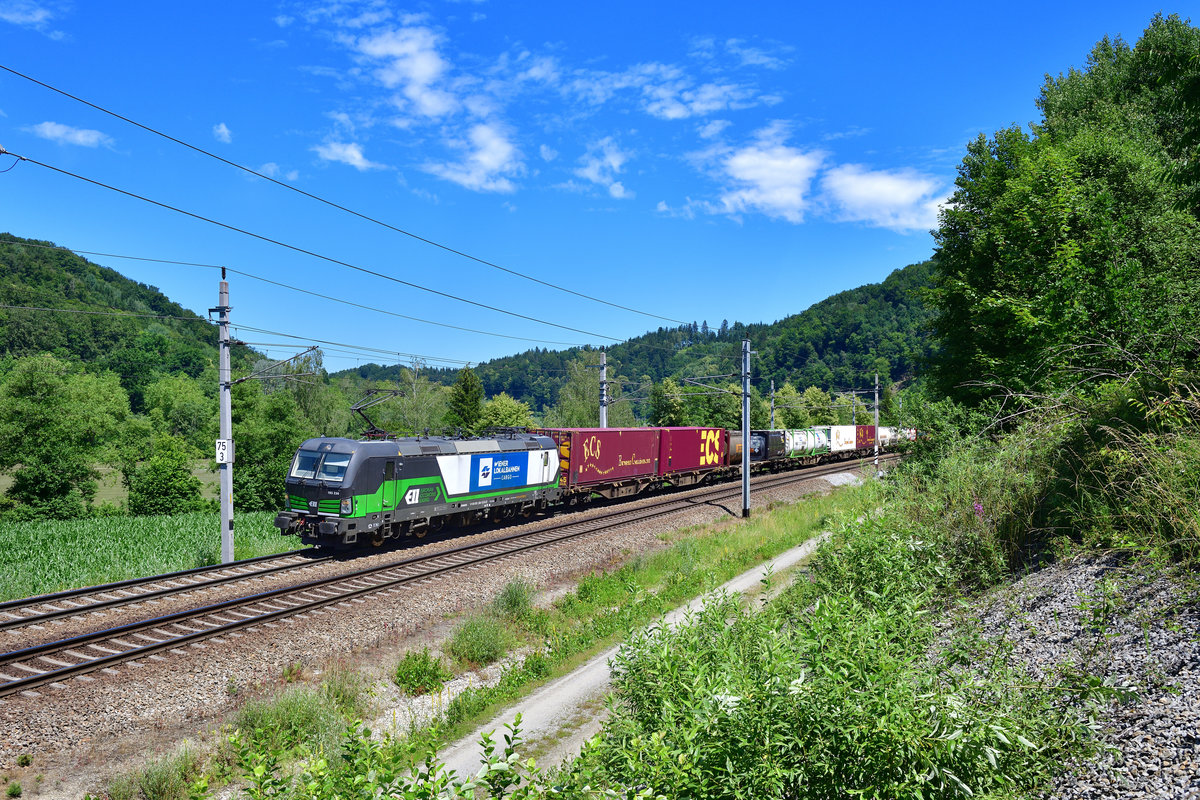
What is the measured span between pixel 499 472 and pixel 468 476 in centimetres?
169

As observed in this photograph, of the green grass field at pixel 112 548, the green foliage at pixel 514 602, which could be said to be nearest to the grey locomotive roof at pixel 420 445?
the green grass field at pixel 112 548

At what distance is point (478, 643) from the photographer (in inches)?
501

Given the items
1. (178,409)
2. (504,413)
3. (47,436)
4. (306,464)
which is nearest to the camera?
(306,464)

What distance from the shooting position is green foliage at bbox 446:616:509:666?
495 inches

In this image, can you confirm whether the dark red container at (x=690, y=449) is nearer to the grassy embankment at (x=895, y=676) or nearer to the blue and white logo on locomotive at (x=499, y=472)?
the blue and white logo on locomotive at (x=499, y=472)

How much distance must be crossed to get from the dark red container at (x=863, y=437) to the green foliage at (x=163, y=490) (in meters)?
55.4

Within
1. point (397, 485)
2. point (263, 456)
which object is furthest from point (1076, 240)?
point (263, 456)

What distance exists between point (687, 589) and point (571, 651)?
474 cm

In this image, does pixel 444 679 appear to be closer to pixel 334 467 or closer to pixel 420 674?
pixel 420 674

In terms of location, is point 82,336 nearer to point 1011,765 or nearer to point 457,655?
point 457,655

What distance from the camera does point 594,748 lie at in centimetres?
369

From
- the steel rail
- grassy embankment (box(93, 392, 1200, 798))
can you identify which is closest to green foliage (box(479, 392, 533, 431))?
the steel rail

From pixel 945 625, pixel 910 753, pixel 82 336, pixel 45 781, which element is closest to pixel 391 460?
pixel 45 781

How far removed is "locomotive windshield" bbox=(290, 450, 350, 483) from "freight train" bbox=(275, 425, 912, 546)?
33mm
